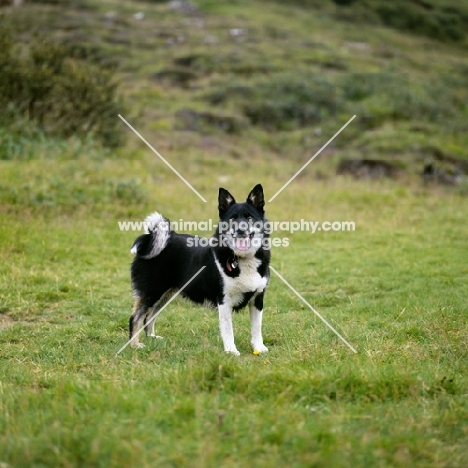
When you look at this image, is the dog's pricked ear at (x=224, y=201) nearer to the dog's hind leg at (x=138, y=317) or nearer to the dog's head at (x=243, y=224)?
the dog's head at (x=243, y=224)

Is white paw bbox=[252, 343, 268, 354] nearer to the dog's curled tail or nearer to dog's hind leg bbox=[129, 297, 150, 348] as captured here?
dog's hind leg bbox=[129, 297, 150, 348]

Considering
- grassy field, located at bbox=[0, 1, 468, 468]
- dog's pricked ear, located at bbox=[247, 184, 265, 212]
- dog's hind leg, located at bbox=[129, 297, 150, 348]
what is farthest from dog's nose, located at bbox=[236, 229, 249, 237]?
dog's hind leg, located at bbox=[129, 297, 150, 348]

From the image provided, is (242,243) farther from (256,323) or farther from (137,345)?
(137,345)

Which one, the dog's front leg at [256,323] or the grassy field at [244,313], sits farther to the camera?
the dog's front leg at [256,323]

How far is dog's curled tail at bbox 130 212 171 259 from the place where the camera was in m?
7.05

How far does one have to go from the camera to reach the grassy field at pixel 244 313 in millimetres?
4086

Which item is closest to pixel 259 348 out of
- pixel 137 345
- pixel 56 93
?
pixel 137 345

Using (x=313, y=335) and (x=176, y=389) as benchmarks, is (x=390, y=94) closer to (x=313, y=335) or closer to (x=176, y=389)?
(x=313, y=335)

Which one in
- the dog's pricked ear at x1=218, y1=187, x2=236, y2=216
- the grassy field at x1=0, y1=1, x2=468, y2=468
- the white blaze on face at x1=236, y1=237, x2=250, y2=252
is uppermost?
the dog's pricked ear at x1=218, y1=187, x2=236, y2=216

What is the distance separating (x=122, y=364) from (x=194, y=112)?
72.2ft

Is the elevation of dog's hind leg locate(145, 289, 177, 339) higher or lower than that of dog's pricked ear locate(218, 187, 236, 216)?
lower

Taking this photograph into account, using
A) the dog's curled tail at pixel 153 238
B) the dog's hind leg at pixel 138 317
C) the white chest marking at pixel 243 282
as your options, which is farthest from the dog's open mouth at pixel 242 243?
the dog's hind leg at pixel 138 317

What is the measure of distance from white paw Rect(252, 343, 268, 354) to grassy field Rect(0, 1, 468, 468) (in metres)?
0.11

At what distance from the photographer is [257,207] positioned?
270 inches
